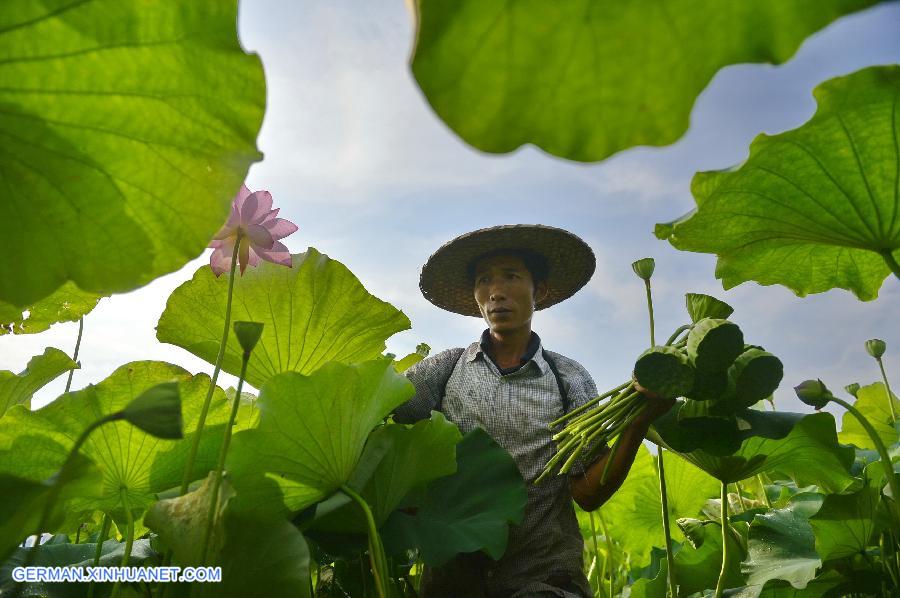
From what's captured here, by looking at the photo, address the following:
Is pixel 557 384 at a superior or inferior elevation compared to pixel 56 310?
inferior

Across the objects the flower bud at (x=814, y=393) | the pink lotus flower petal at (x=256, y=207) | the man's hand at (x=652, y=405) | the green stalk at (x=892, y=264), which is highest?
the pink lotus flower petal at (x=256, y=207)

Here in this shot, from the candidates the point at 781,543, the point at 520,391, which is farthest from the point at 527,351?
the point at 781,543

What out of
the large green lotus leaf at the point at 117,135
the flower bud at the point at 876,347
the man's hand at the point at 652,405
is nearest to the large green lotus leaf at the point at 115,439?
the large green lotus leaf at the point at 117,135

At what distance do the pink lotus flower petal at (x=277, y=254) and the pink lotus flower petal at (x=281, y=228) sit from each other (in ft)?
0.06

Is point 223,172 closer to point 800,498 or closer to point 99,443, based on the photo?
point 99,443

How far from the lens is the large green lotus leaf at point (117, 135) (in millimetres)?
528

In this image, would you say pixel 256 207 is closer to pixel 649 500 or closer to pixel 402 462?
pixel 402 462

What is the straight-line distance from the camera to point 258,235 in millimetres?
915

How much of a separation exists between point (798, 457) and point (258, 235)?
1.03m

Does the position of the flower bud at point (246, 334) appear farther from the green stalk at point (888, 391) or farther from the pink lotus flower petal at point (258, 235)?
the green stalk at point (888, 391)

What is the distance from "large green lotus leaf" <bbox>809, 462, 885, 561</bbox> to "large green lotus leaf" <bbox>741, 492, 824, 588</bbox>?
0.06 m

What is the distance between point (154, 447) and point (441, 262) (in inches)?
41.7

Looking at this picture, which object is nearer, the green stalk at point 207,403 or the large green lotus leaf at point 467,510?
the green stalk at point 207,403

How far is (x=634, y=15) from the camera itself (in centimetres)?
40
